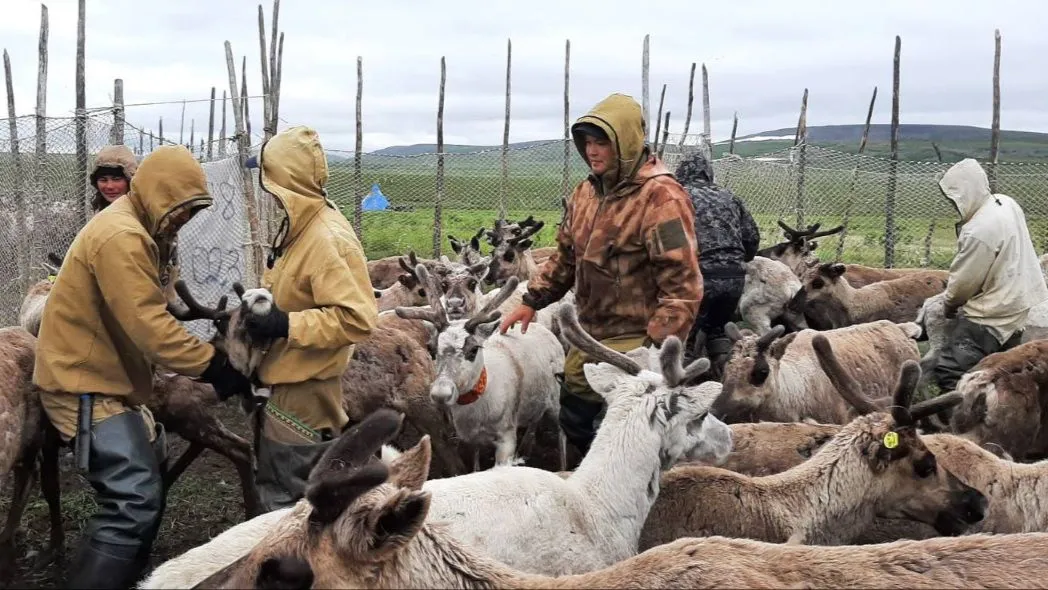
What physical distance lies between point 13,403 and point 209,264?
458 cm

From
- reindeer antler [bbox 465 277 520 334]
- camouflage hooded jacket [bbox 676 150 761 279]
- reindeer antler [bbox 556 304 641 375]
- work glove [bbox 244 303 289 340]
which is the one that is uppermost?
camouflage hooded jacket [bbox 676 150 761 279]

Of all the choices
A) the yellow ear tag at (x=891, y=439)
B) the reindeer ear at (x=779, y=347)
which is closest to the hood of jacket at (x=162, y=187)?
the yellow ear tag at (x=891, y=439)

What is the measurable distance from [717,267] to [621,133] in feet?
9.65

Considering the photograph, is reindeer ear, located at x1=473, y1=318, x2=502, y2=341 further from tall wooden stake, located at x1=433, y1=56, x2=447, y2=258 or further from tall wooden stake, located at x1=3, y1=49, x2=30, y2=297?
tall wooden stake, located at x1=433, y1=56, x2=447, y2=258

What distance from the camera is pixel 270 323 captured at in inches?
137

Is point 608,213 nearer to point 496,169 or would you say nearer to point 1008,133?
point 496,169

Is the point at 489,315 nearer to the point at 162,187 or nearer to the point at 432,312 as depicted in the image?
→ the point at 432,312

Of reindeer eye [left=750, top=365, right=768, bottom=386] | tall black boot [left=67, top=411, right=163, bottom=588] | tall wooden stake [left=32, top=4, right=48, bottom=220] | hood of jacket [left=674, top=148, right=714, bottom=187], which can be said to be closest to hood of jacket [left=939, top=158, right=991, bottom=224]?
reindeer eye [left=750, top=365, right=768, bottom=386]

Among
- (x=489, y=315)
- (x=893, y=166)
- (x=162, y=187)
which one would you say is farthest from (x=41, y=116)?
(x=893, y=166)

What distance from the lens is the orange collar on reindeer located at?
20.7 ft

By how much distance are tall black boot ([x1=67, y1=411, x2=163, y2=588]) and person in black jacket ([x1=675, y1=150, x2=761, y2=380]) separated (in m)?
4.46

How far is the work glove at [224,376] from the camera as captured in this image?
3.75m

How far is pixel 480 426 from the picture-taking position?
6.56 m

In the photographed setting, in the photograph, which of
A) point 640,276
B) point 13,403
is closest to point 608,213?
point 640,276
